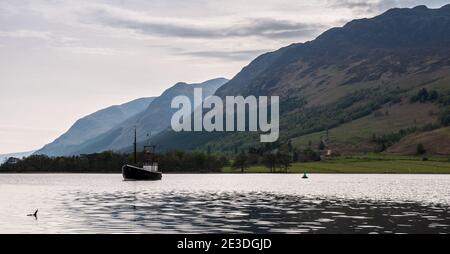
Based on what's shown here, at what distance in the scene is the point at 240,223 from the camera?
66.4 meters

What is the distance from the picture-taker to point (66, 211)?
8238 cm
